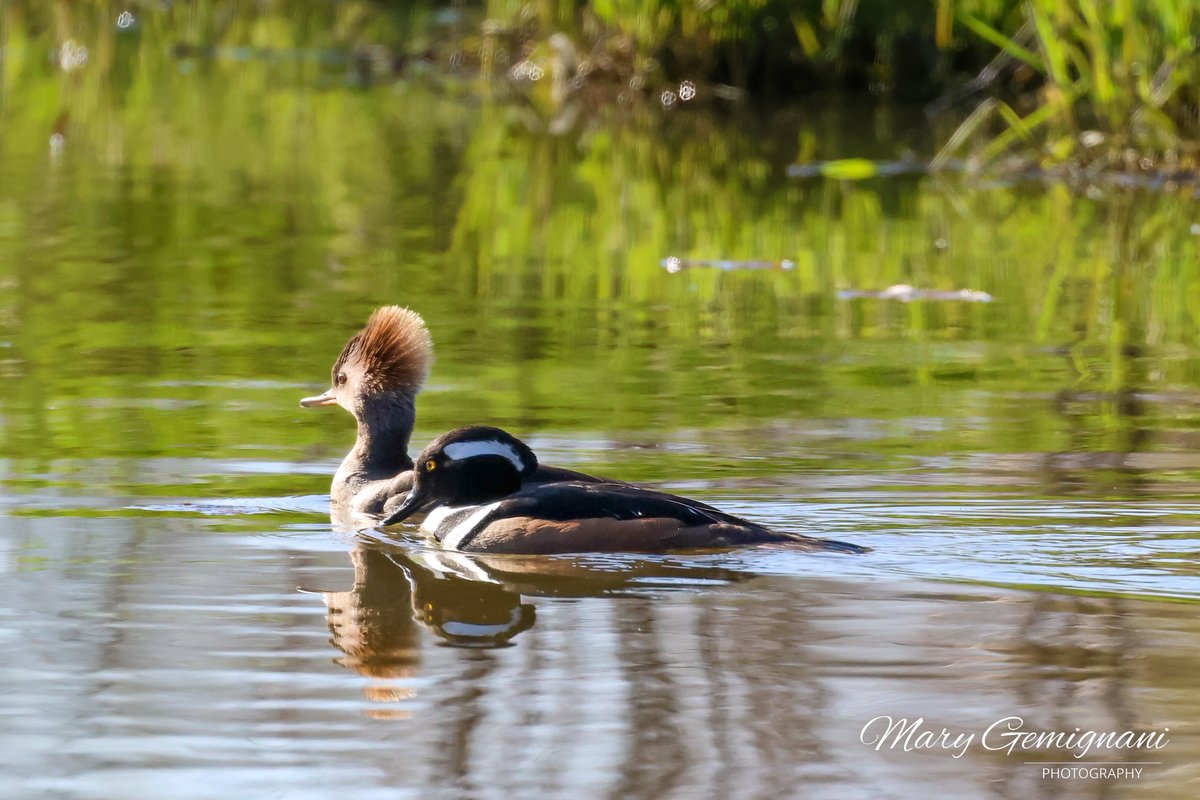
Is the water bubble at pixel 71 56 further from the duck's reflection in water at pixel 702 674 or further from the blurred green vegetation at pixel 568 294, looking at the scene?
the duck's reflection in water at pixel 702 674

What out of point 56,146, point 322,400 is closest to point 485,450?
point 322,400

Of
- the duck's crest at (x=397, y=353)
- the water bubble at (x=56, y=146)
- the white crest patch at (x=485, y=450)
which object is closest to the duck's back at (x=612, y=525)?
the white crest patch at (x=485, y=450)

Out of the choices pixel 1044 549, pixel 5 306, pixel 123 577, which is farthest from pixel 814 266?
pixel 123 577

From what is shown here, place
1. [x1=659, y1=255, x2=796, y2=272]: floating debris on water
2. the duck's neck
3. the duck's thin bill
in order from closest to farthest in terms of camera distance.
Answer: the duck's neck, the duck's thin bill, [x1=659, y1=255, x2=796, y2=272]: floating debris on water

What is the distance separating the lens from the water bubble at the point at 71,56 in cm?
2370

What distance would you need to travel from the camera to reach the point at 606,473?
736 cm

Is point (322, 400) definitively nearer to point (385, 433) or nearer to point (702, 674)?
point (385, 433)

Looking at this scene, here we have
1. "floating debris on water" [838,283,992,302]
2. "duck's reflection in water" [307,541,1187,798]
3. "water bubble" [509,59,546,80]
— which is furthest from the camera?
"water bubble" [509,59,546,80]

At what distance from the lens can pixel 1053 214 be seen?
14273mm

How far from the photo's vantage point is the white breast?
6.57 meters

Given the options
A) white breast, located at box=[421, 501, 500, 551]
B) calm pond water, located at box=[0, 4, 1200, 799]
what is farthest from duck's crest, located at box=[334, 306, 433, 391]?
white breast, located at box=[421, 501, 500, 551]

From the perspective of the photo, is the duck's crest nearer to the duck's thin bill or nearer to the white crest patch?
the duck's thin bill

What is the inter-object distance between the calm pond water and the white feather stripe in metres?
0.16

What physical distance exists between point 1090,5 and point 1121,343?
4271mm
